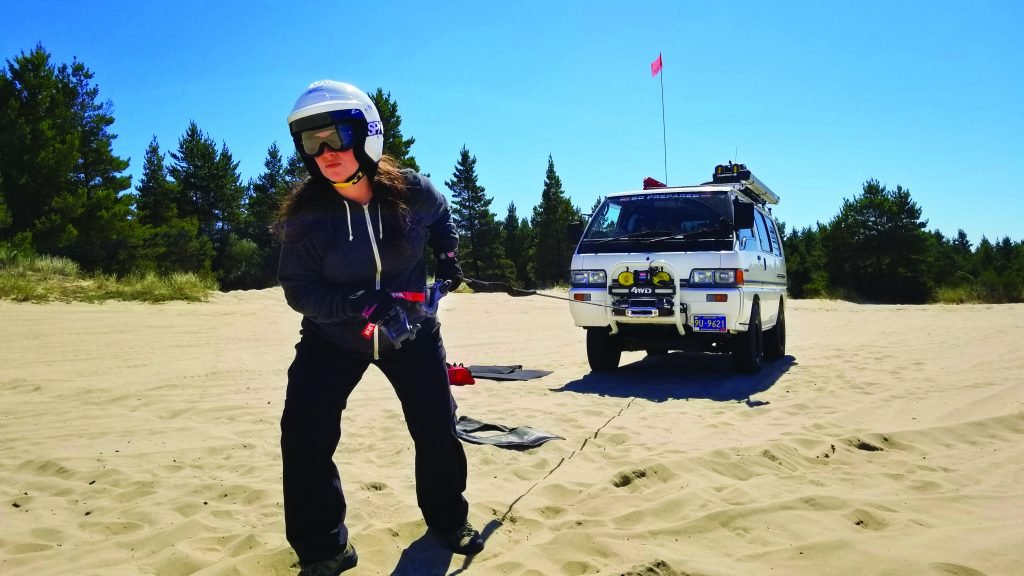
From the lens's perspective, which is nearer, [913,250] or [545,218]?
[913,250]

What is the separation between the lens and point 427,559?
3.27 meters

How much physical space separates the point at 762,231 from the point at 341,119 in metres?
8.51

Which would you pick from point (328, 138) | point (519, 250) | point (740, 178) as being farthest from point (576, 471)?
point (519, 250)

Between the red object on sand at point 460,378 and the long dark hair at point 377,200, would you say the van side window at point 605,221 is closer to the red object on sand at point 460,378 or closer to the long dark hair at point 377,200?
the red object on sand at point 460,378

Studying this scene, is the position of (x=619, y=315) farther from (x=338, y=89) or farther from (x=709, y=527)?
(x=338, y=89)

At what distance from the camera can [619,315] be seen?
26.3 ft

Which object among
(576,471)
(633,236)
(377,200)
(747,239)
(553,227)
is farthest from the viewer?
(553,227)

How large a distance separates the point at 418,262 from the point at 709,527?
2.04m

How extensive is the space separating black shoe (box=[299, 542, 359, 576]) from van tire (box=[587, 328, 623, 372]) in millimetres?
5732

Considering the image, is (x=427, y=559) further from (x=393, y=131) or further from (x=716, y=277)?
(x=393, y=131)

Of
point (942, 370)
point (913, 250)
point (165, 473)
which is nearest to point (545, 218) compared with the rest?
point (913, 250)

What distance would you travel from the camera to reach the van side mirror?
8094 millimetres

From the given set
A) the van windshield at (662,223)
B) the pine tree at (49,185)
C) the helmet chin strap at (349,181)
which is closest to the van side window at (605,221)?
the van windshield at (662,223)

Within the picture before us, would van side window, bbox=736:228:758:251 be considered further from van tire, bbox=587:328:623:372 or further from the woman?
the woman
